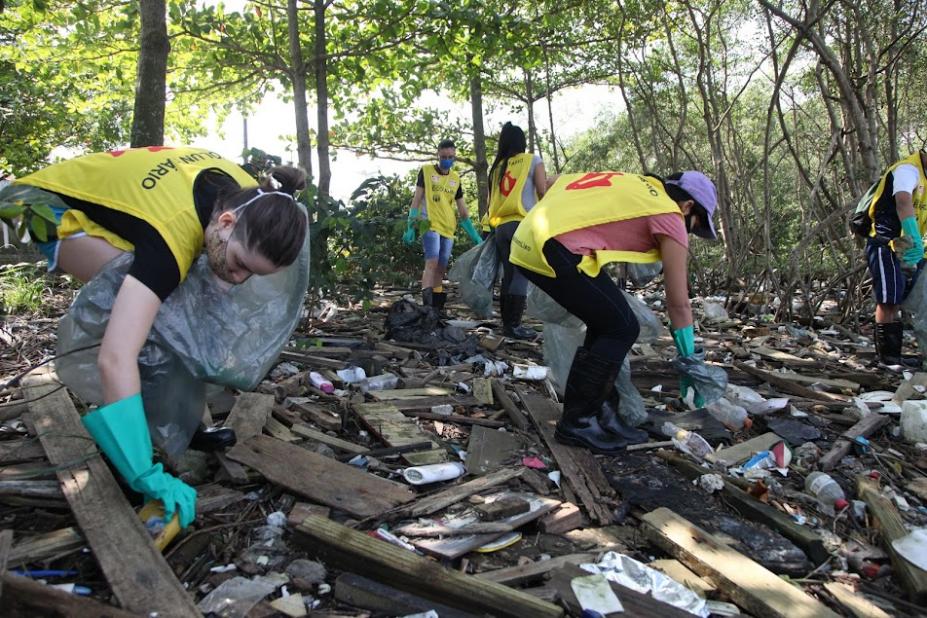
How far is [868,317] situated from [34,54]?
11200 millimetres

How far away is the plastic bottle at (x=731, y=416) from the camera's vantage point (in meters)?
3.85

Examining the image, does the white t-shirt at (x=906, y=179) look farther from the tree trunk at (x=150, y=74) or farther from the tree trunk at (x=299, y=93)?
the tree trunk at (x=299, y=93)

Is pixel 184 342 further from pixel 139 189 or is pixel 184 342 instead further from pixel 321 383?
pixel 321 383

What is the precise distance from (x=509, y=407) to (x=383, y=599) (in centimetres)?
200

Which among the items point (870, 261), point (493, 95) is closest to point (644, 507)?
point (870, 261)

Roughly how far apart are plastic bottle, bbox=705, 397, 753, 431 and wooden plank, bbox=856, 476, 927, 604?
79cm

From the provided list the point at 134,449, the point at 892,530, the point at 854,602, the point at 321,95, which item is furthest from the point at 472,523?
the point at 321,95

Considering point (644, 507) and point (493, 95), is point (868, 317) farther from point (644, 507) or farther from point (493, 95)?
point (493, 95)

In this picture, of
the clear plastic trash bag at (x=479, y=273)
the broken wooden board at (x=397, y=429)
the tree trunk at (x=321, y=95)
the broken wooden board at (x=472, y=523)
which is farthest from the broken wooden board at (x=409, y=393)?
the tree trunk at (x=321, y=95)

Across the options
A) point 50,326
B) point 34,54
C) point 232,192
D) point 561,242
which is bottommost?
point 50,326

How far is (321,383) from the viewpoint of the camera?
4.18m

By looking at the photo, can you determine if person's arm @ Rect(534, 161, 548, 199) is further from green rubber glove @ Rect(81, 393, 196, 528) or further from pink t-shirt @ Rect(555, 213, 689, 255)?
green rubber glove @ Rect(81, 393, 196, 528)

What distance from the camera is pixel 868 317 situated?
692cm

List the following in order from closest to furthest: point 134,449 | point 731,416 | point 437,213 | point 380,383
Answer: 1. point 134,449
2. point 731,416
3. point 380,383
4. point 437,213
